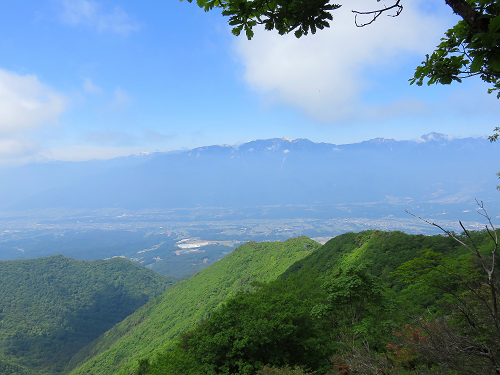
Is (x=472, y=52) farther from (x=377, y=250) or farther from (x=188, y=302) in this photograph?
(x=188, y=302)

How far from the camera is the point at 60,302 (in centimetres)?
11856

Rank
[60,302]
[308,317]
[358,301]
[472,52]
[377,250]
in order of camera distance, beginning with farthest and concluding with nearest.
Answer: [60,302] → [377,250] → [308,317] → [358,301] → [472,52]

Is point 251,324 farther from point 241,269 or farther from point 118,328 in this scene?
point 118,328

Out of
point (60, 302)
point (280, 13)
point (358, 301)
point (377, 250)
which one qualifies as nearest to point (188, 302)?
point (377, 250)

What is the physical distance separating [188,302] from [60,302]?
9120 centimetres

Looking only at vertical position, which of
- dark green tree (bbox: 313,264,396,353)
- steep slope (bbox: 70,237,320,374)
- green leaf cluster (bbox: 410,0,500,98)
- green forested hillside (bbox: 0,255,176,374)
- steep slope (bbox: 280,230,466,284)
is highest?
green leaf cluster (bbox: 410,0,500,98)

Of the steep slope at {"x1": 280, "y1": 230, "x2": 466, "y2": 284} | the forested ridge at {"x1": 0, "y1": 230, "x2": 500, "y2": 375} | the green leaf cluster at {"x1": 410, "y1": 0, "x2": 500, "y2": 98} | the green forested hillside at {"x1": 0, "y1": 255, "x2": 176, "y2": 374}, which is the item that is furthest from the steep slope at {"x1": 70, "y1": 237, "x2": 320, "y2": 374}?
the green leaf cluster at {"x1": 410, "y1": 0, "x2": 500, "y2": 98}

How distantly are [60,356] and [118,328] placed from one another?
26.2 m

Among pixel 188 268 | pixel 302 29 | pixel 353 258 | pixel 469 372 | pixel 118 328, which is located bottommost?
pixel 188 268

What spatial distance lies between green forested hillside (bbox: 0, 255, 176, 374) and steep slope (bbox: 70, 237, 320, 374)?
19138 millimetres

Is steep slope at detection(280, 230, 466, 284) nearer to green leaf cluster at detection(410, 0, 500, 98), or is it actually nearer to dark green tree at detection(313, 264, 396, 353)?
dark green tree at detection(313, 264, 396, 353)

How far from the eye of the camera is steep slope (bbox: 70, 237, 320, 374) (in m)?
58.0

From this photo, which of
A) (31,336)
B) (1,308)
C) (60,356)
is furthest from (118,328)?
(1,308)

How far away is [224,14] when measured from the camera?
111 inches
